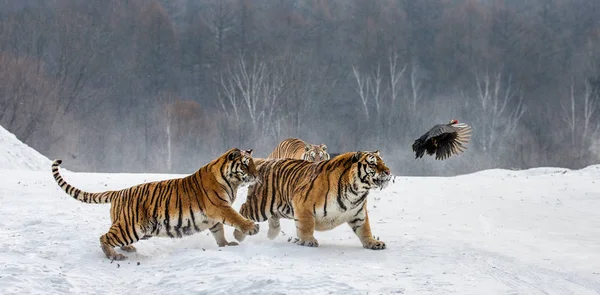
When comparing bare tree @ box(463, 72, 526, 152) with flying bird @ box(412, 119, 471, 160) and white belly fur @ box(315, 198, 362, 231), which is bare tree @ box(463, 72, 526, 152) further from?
white belly fur @ box(315, 198, 362, 231)

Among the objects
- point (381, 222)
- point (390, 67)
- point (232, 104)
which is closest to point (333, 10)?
point (390, 67)

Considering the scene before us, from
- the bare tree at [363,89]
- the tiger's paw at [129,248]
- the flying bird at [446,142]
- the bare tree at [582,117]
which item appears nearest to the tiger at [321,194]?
the tiger's paw at [129,248]

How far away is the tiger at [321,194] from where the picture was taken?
20.6 feet

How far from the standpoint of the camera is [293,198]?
6691 millimetres

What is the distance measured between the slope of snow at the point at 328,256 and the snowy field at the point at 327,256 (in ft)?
0.04

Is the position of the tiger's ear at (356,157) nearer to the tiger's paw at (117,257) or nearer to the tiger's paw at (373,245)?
the tiger's paw at (373,245)

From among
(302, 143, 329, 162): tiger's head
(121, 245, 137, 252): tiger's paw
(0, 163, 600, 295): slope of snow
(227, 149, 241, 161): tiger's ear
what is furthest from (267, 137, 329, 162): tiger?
(121, 245, 137, 252): tiger's paw

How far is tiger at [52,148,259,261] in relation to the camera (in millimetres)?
6289

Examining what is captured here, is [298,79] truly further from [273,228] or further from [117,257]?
[117,257]

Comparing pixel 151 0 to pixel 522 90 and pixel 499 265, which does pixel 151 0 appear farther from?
pixel 499 265

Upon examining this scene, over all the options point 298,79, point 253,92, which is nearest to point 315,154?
point 253,92

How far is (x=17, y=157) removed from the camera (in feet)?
54.1

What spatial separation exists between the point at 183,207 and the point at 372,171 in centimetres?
181

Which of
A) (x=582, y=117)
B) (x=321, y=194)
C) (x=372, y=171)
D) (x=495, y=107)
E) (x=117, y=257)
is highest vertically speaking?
(x=495, y=107)
